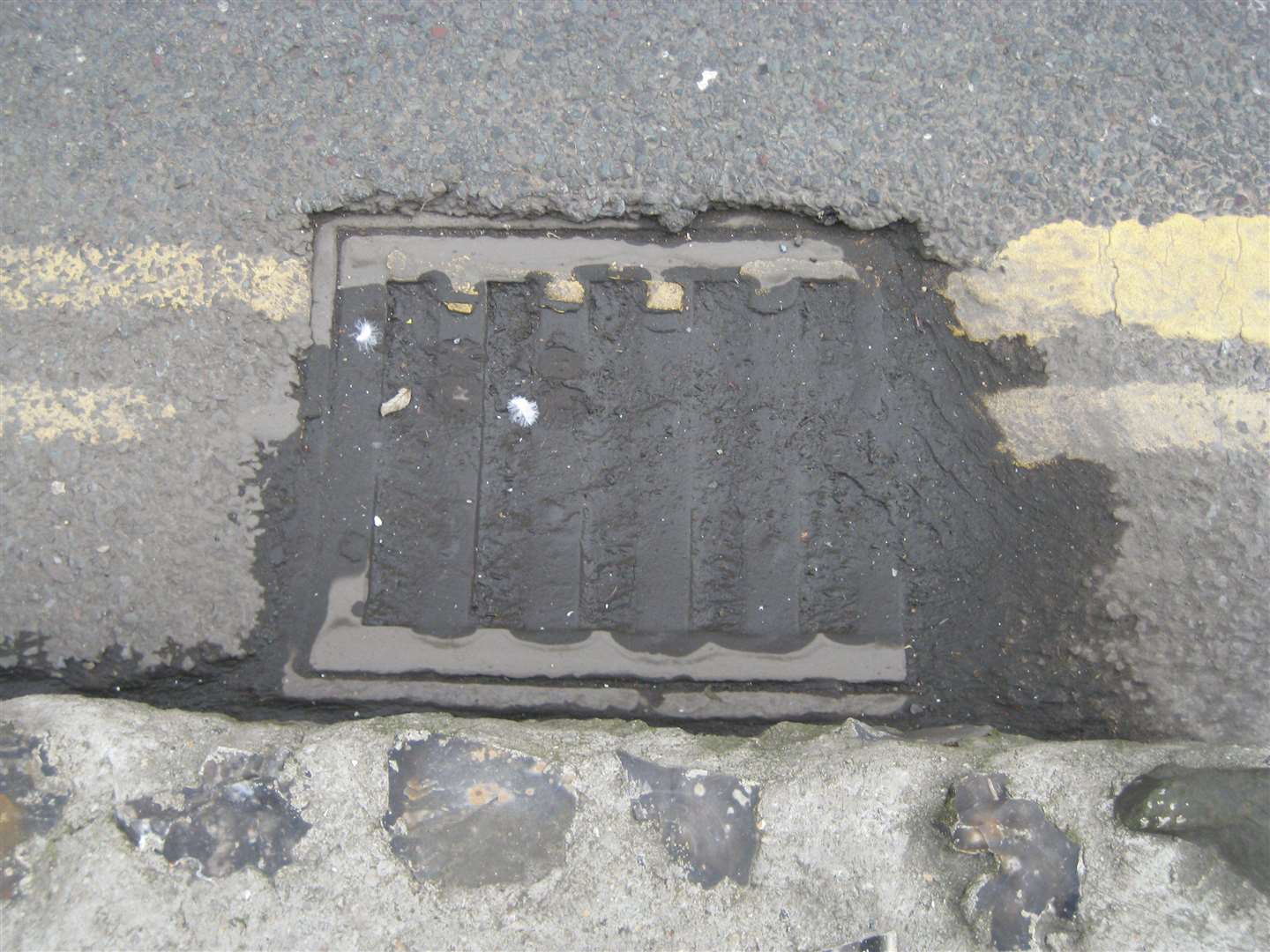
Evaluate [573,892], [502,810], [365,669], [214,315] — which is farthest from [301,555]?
[573,892]

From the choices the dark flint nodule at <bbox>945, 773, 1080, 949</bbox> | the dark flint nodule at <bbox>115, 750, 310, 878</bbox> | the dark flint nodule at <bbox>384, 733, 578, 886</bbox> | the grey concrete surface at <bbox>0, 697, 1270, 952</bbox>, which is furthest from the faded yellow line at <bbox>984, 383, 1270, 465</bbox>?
the dark flint nodule at <bbox>115, 750, 310, 878</bbox>

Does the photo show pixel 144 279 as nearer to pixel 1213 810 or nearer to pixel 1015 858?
pixel 1015 858

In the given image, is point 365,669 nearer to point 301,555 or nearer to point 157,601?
point 301,555

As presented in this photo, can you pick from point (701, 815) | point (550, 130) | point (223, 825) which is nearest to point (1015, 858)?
point (701, 815)

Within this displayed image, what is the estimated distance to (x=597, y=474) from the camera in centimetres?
210

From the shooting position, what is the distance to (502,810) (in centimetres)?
157

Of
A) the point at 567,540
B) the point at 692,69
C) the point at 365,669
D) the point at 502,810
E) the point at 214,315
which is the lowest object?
the point at 502,810

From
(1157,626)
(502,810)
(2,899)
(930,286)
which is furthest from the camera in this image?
(930,286)

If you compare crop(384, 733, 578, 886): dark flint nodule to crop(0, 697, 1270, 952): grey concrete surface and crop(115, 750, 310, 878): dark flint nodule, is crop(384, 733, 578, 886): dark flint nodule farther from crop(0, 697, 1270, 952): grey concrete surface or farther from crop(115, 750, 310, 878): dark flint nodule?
crop(115, 750, 310, 878): dark flint nodule

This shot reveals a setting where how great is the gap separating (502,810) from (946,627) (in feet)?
3.48

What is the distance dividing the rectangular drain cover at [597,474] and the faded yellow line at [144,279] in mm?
121

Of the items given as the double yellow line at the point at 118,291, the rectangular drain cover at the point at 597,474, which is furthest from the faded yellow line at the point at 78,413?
the rectangular drain cover at the point at 597,474

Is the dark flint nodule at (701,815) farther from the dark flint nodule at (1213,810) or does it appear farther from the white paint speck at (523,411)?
the white paint speck at (523,411)

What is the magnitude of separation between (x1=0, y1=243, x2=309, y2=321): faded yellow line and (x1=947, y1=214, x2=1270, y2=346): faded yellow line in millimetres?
1564
